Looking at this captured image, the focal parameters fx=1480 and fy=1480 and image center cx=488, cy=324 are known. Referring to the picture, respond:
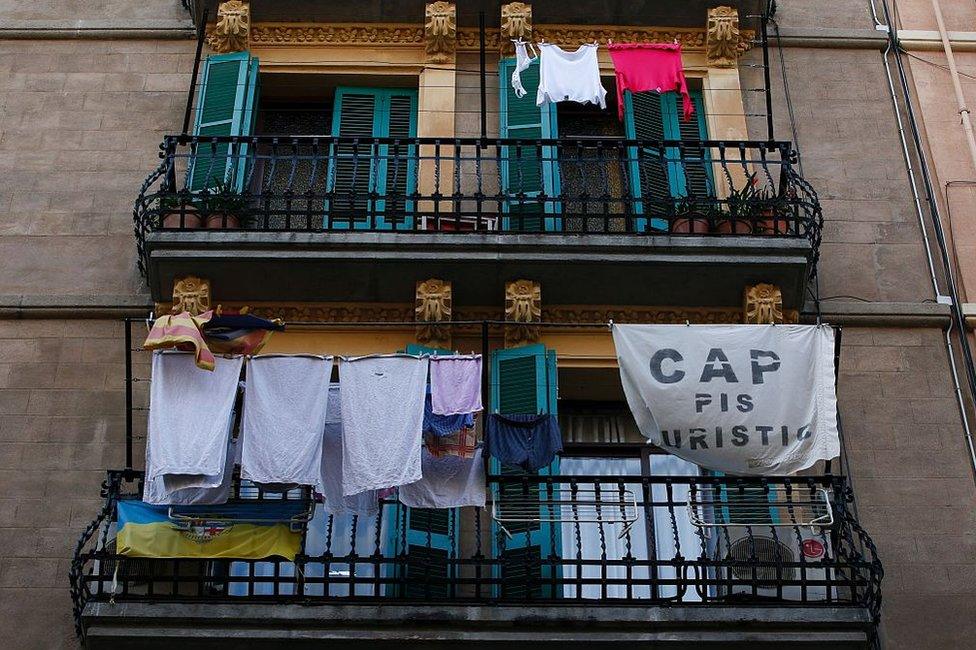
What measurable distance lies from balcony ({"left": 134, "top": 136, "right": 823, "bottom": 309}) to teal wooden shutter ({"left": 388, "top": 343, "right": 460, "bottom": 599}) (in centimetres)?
225

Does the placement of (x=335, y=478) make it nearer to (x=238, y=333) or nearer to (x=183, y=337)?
(x=238, y=333)

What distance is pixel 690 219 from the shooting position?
14086 mm

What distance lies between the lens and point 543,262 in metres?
13.7

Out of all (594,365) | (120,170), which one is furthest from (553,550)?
(120,170)

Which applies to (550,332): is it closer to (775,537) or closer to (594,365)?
(594,365)

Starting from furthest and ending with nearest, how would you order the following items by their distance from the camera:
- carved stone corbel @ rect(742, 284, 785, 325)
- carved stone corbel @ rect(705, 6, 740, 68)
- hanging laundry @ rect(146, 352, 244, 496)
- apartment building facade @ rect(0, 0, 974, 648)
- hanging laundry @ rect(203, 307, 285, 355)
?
carved stone corbel @ rect(705, 6, 740, 68), carved stone corbel @ rect(742, 284, 785, 325), hanging laundry @ rect(203, 307, 285, 355), hanging laundry @ rect(146, 352, 244, 496), apartment building facade @ rect(0, 0, 974, 648)

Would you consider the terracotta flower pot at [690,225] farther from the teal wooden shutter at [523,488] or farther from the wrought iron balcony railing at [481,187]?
the teal wooden shutter at [523,488]

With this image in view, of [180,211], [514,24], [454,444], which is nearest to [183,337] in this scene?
[180,211]

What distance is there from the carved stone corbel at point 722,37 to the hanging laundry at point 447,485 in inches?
234

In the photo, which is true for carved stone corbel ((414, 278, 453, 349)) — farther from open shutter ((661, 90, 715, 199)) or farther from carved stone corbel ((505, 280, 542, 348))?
open shutter ((661, 90, 715, 199))

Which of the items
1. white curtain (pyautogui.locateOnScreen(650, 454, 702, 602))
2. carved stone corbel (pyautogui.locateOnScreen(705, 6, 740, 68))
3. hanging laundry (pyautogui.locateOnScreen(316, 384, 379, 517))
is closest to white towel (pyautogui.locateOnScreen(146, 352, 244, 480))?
hanging laundry (pyautogui.locateOnScreen(316, 384, 379, 517))

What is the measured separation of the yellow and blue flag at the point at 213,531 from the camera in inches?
474

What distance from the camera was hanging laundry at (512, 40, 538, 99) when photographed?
1531 cm

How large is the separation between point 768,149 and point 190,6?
21.5 feet
